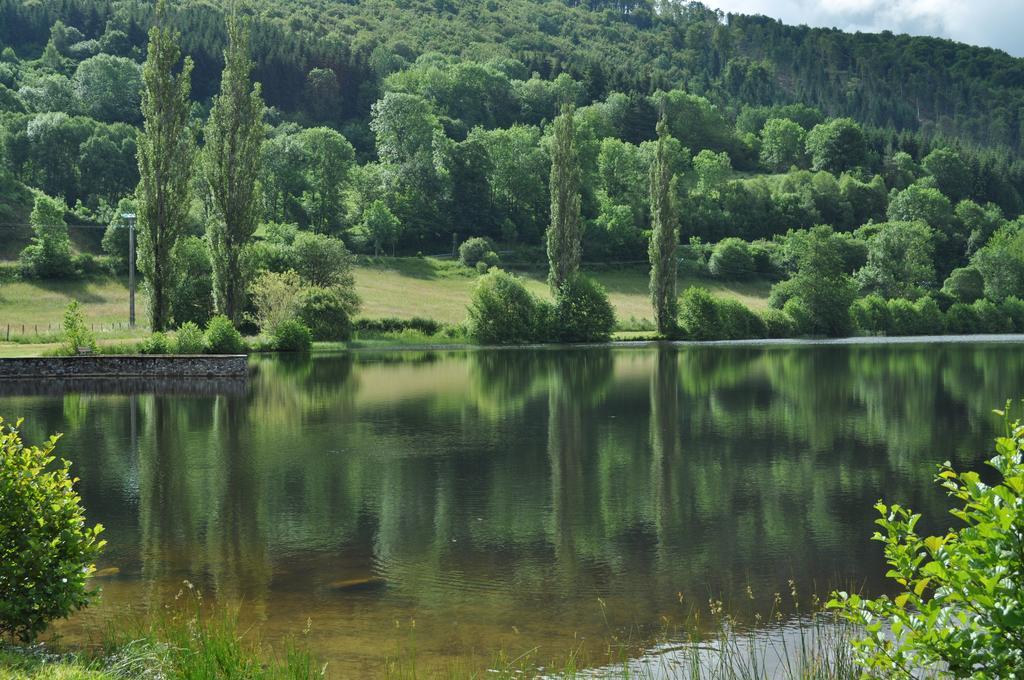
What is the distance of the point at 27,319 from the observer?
2793 inches

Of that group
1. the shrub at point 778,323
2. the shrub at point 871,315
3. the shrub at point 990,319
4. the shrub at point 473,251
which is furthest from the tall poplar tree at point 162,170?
the shrub at point 990,319

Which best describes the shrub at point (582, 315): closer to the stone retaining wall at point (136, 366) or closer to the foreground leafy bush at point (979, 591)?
the stone retaining wall at point (136, 366)

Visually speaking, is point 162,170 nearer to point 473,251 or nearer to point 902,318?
point 473,251

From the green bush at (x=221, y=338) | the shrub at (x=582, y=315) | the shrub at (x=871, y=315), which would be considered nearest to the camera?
the green bush at (x=221, y=338)

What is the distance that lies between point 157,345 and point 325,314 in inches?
785

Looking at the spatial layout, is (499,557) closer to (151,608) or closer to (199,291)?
(151,608)

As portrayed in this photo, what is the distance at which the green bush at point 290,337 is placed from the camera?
208 ft

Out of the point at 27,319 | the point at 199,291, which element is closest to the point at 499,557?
the point at 199,291

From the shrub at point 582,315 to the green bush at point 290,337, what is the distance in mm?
20761

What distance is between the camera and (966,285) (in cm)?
10600

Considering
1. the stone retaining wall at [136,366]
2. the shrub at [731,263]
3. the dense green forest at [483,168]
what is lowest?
the stone retaining wall at [136,366]

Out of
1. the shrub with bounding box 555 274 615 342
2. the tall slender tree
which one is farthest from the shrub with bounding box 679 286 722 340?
the shrub with bounding box 555 274 615 342

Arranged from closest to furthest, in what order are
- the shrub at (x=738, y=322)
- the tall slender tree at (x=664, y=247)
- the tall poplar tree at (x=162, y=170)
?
the tall poplar tree at (x=162, y=170) → the tall slender tree at (x=664, y=247) → the shrub at (x=738, y=322)

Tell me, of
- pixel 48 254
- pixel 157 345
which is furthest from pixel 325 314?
pixel 48 254
